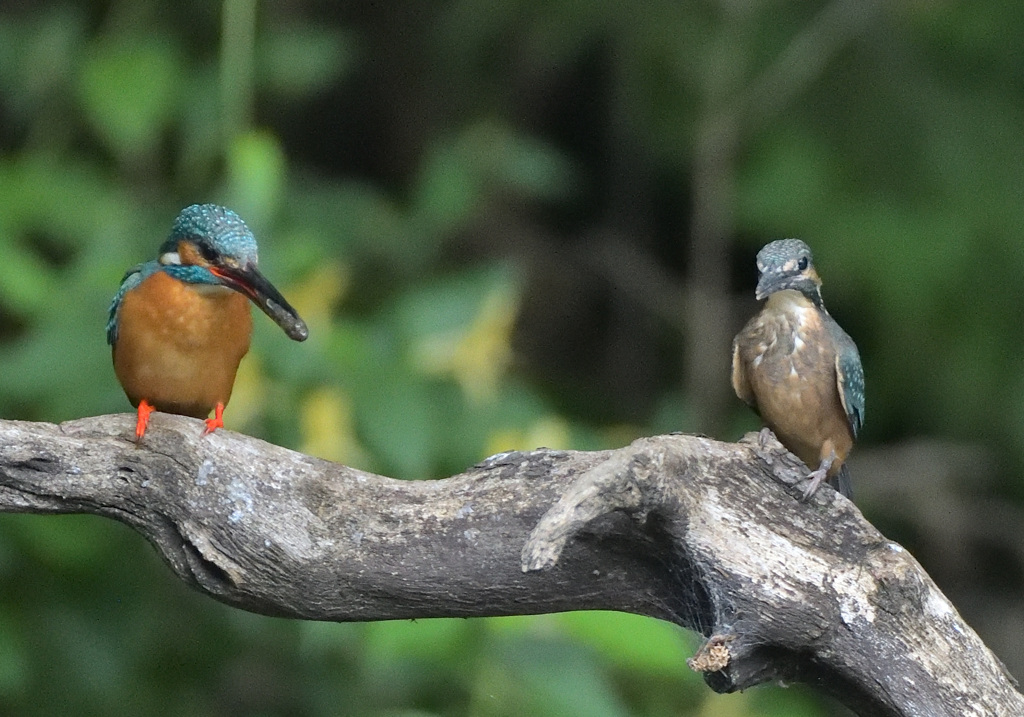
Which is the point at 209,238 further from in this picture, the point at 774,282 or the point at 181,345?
the point at 774,282

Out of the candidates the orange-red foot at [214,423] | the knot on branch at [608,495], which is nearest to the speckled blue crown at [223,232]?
the orange-red foot at [214,423]

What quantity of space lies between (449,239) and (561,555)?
375 centimetres

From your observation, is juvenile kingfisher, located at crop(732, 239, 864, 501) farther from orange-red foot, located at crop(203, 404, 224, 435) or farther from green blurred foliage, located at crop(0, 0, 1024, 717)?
orange-red foot, located at crop(203, 404, 224, 435)

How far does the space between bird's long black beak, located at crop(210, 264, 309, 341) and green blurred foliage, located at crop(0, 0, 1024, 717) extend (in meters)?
0.81

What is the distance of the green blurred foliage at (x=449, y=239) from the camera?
12.7ft

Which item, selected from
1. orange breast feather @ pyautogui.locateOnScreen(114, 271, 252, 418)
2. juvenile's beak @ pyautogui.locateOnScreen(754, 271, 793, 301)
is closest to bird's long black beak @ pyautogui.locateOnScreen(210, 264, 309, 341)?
orange breast feather @ pyautogui.locateOnScreen(114, 271, 252, 418)

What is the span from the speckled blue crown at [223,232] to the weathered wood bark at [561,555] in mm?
400

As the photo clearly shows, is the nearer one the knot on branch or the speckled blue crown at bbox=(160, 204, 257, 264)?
the knot on branch

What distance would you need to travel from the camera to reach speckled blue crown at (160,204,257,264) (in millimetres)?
2959

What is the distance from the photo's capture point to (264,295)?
284 cm

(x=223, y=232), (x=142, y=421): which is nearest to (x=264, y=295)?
(x=223, y=232)

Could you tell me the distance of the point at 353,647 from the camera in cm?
406

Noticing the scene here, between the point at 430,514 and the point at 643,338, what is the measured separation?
3.90 m

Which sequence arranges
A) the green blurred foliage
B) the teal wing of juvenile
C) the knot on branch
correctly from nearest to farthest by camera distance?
the knot on branch
the teal wing of juvenile
the green blurred foliage
